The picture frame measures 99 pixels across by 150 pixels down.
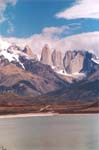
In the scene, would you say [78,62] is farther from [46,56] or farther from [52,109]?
[52,109]

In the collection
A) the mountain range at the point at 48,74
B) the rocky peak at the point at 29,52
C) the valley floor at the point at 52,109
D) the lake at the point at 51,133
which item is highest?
the rocky peak at the point at 29,52

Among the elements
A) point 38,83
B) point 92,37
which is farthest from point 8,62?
point 92,37

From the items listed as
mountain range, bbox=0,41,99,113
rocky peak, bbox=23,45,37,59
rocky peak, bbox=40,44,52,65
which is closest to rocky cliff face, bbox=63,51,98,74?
mountain range, bbox=0,41,99,113

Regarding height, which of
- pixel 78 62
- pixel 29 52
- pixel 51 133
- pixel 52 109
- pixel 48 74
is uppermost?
pixel 29 52

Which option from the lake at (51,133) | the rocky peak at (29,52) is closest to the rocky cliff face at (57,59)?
the rocky peak at (29,52)

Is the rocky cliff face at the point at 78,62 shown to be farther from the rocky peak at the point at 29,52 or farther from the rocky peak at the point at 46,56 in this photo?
the rocky peak at the point at 29,52

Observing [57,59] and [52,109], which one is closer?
[57,59]

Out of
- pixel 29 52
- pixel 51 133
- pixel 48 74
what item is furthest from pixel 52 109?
pixel 29 52

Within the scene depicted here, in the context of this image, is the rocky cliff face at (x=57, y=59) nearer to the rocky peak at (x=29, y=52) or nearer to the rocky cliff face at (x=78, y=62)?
the rocky cliff face at (x=78, y=62)

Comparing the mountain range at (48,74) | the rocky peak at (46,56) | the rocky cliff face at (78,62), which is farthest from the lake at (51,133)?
the rocky peak at (46,56)

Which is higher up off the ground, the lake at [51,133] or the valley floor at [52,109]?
the valley floor at [52,109]
